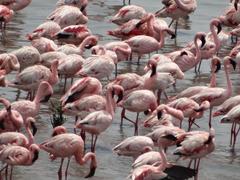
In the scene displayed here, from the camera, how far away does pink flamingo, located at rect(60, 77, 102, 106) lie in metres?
13.7

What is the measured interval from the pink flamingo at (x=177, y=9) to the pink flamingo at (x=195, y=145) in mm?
8325

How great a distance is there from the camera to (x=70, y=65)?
599 inches

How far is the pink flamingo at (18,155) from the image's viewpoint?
11.4 metres

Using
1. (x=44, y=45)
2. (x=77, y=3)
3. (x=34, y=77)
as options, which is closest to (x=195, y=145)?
(x=34, y=77)

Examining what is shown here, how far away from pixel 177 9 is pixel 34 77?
6.35m

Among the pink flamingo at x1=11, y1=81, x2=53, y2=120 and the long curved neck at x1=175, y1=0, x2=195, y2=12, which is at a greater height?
the long curved neck at x1=175, y1=0, x2=195, y2=12

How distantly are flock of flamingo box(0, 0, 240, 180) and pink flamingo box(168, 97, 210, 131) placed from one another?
1 centimetres

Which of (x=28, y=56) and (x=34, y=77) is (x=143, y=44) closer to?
(x=28, y=56)

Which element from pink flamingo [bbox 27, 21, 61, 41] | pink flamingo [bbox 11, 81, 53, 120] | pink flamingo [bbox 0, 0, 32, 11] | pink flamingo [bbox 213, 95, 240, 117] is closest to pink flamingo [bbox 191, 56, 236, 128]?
pink flamingo [bbox 213, 95, 240, 117]

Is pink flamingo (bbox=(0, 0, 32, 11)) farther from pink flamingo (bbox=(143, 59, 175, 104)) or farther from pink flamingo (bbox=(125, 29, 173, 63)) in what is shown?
pink flamingo (bbox=(143, 59, 175, 104))

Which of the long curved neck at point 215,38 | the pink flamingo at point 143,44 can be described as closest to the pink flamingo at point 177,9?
the long curved neck at point 215,38

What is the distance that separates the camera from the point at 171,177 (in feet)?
37.1

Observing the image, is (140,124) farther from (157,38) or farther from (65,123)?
(157,38)

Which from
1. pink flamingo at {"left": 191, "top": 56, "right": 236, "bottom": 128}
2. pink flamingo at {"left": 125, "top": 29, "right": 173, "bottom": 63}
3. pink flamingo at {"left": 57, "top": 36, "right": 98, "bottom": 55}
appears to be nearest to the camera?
pink flamingo at {"left": 191, "top": 56, "right": 236, "bottom": 128}
